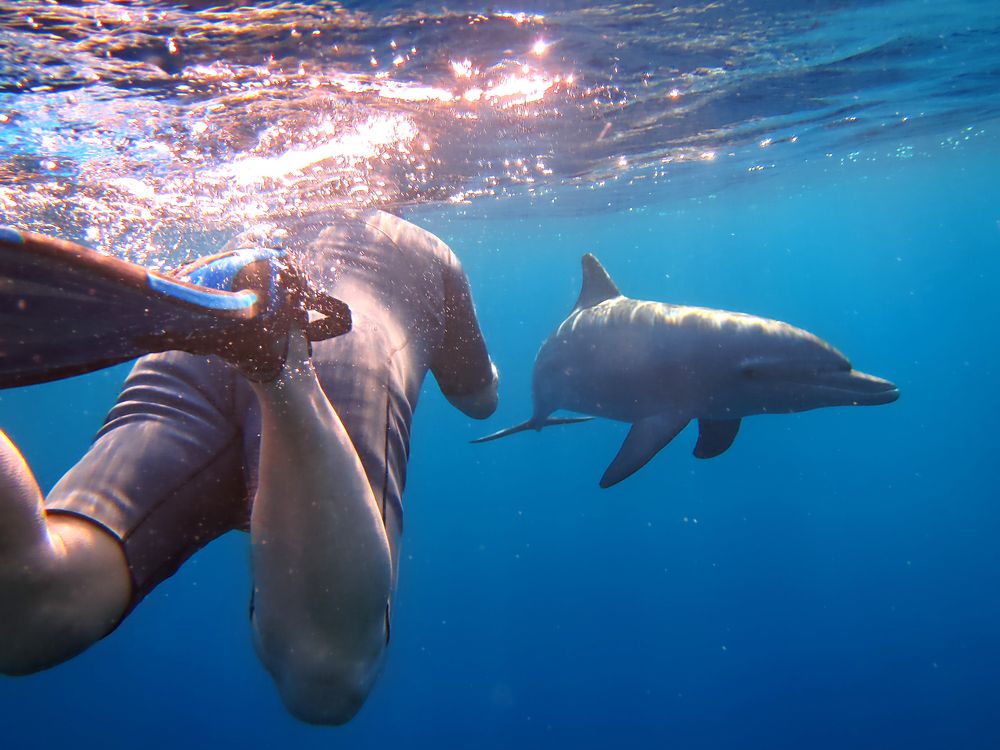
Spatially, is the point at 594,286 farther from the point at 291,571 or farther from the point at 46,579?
the point at 46,579

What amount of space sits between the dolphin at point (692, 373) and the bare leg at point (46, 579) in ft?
19.3

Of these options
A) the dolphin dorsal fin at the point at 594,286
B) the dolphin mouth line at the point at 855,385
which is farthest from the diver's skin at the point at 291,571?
the dolphin dorsal fin at the point at 594,286

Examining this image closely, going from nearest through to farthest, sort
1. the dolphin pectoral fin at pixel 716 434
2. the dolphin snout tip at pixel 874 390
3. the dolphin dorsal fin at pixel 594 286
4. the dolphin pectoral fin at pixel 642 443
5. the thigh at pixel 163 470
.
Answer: the thigh at pixel 163 470
the dolphin snout tip at pixel 874 390
the dolphin pectoral fin at pixel 642 443
the dolphin pectoral fin at pixel 716 434
the dolphin dorsal fin at pixel 594 286

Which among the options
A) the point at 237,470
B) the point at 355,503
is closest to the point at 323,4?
the point at 237,470

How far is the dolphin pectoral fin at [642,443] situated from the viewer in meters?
7.50

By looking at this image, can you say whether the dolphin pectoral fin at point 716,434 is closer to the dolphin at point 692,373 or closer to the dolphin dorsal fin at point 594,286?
the dolphin at point 692,373

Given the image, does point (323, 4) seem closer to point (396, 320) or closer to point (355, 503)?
point (396, 320)

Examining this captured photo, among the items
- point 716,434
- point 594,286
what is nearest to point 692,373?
point 716,434

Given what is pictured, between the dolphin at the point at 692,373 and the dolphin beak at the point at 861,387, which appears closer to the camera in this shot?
the dolphin beak at the point at 861,387

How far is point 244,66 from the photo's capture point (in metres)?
7.17

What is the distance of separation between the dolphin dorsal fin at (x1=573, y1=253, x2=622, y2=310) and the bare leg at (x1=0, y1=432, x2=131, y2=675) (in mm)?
7804

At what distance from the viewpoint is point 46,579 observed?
5.64 ft

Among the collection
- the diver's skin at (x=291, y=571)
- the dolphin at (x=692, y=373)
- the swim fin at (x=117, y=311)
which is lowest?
the dolphin at (x=692, y=373)

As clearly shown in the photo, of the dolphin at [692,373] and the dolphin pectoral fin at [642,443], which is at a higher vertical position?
the dolphin at [692,373]
